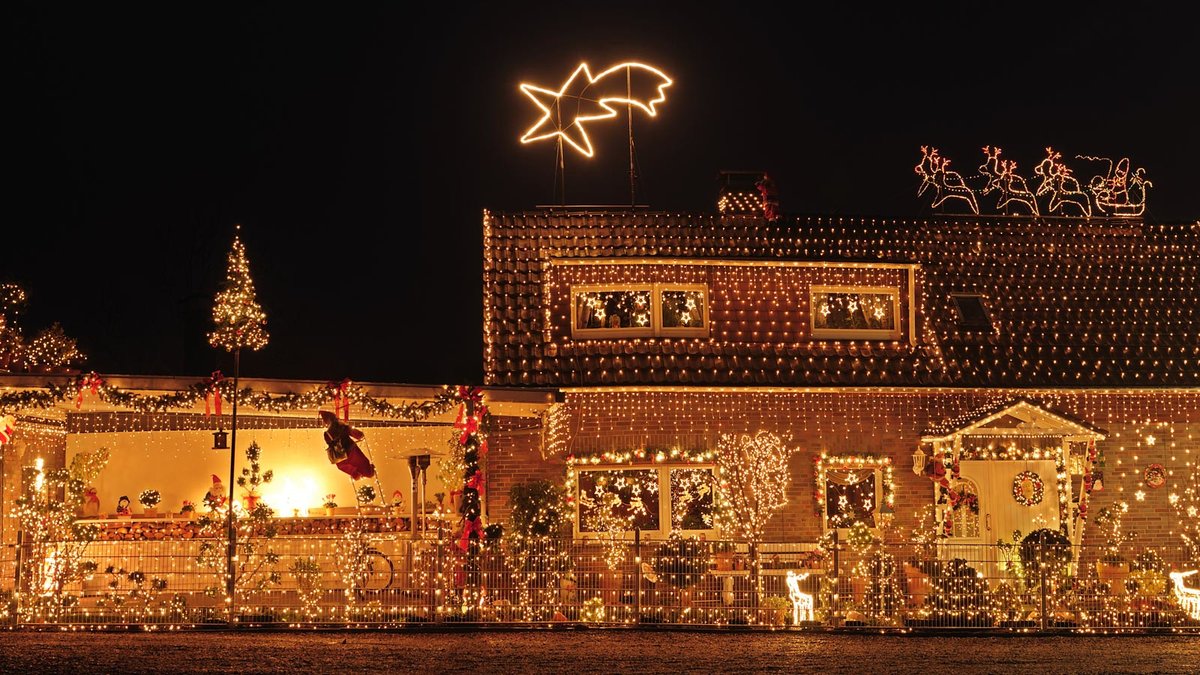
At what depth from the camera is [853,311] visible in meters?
20.9

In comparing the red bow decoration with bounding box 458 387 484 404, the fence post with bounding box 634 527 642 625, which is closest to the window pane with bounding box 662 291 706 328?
the red bow decoration with bounding box 458 387 484 404

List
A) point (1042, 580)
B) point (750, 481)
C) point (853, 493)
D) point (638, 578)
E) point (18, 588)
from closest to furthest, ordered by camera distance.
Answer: point (18, 588), point (638, 578), point (1042, 580), point (750, 481), point (853, 493)

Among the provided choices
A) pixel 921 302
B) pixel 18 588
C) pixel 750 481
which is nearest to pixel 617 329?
pixel 750 481

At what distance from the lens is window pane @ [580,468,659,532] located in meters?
19.3

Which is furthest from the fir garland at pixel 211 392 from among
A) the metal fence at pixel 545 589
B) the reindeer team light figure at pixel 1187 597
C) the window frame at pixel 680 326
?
the reindeer team light figure at pixel 1187 597

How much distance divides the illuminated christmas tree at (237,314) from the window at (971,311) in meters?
11.2

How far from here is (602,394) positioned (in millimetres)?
19406

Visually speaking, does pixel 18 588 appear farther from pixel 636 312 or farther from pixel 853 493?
pixel 853 493

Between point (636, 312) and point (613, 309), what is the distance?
367 mm

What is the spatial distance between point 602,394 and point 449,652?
688 centimetres

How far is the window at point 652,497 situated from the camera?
19.3 meters

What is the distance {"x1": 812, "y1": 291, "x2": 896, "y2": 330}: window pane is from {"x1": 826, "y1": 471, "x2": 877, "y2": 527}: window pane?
2.45 meters

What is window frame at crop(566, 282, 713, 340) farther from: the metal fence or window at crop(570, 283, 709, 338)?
the metal fence

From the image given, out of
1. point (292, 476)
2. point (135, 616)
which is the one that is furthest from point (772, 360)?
point (135, 616)
